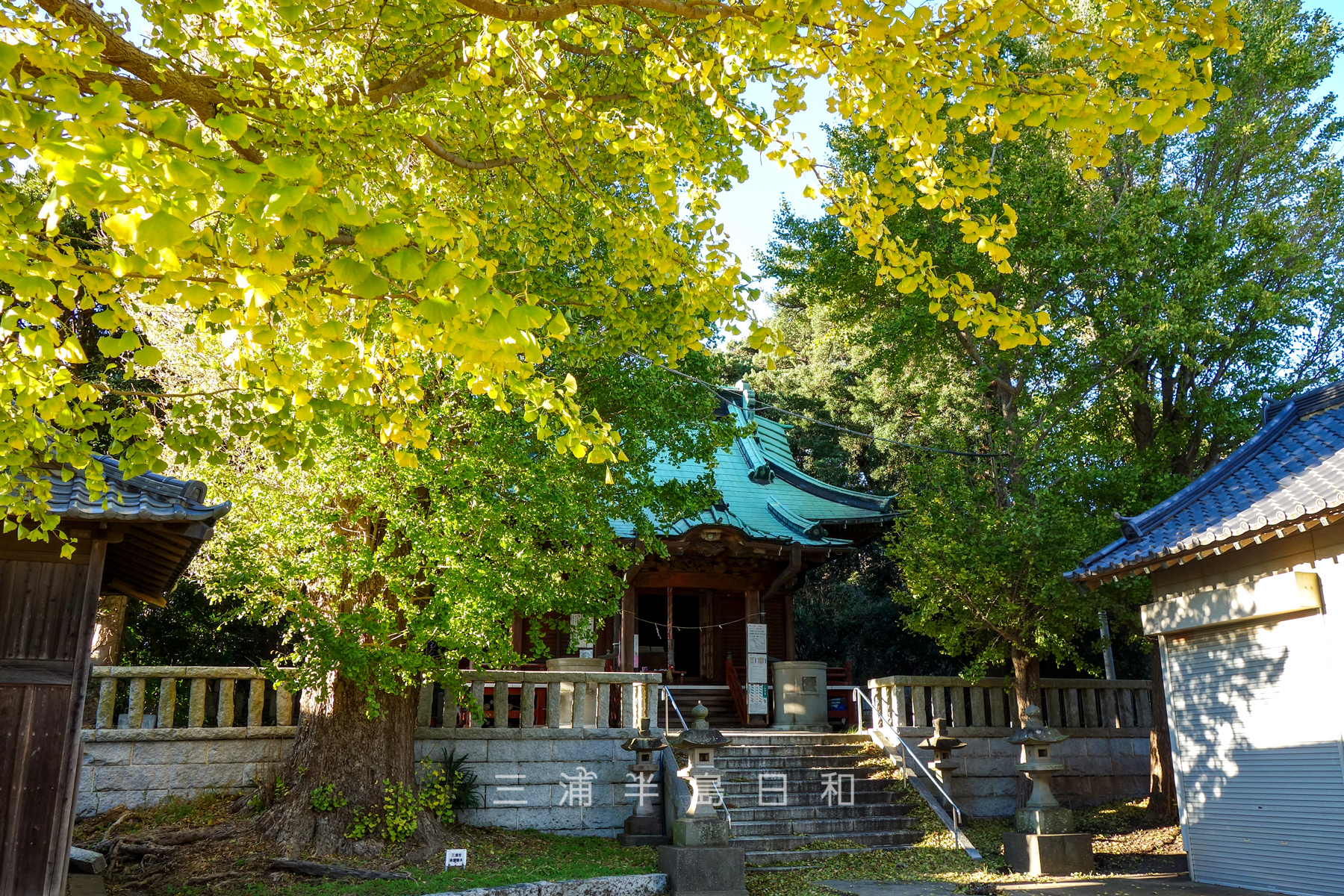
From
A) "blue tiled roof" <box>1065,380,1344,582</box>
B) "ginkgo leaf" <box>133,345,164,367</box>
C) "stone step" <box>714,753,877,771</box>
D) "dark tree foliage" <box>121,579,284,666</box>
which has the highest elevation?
"blue tiled roof" <box>1065,380,1344,582</box>

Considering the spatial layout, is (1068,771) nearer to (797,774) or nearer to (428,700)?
(797,774)

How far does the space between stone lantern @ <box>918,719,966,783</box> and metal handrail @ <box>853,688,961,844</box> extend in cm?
14

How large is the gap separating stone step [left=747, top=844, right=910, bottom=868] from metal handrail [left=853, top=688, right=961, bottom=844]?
111 cm

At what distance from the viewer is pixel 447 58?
23.9 ft

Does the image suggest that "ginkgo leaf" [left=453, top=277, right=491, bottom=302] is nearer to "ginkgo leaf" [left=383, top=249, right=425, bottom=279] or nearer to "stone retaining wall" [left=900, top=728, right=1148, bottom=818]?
"ginkgo leaf" [left=383, top=249, right=425, bottom=279]

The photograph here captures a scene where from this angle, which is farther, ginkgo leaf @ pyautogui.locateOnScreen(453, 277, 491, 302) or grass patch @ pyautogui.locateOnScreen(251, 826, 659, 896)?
grass patch @ pyautogui.locateOnScreen(251, 826, 659, 896)

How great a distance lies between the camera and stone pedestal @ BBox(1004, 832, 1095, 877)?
10180 millimetres

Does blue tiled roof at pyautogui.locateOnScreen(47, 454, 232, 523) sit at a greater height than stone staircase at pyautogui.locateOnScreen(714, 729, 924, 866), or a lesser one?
greater

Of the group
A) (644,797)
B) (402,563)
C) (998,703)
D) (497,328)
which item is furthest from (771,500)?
(497,328)

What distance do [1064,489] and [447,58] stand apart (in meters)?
10.0

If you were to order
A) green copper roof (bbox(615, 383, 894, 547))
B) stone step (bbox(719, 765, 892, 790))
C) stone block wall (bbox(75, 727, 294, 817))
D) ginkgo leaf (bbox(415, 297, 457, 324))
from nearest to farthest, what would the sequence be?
ginkgo leaf (bbox(415, 297, 457, 324)) → stone block wall (bbox(75, 727, 294, 817)) → stone step (bbox(719, 765, 892, 790)) → green copper roof (bbox(615, 383, 894, 547))

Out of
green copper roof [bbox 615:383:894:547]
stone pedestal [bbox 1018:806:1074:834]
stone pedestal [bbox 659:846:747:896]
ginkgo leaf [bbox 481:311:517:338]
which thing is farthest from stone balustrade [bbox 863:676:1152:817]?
ginkgo leaf [bbox 481:311:517:338]

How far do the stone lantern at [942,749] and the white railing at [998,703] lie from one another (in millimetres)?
542

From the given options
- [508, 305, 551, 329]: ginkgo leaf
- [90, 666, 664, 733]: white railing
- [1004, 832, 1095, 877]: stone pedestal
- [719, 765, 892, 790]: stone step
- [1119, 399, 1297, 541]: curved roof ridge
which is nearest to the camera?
[508, 305, 551, 329]: ginkgo leaf
